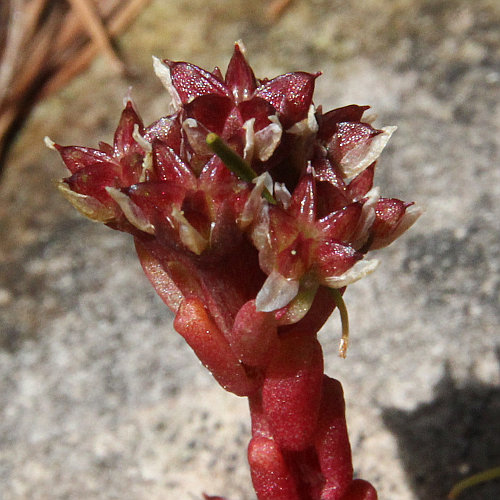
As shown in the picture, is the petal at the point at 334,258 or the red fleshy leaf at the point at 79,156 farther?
the red fleshy leaf at the point at 79,156

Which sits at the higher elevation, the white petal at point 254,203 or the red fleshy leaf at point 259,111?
the red fleshy leaf at point 259,111

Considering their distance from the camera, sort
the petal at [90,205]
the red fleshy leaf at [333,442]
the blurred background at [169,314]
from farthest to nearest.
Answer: the blurred background at [169,314] → the red fleshy leaf at [333,442] → the petal at [90,205]

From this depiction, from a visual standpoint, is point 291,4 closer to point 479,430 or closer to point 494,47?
point 494,47

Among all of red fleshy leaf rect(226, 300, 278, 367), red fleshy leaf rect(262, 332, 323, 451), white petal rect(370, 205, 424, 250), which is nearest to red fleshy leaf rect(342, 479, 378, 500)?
red fleshy leaf rect(262, 332, 323, 451)

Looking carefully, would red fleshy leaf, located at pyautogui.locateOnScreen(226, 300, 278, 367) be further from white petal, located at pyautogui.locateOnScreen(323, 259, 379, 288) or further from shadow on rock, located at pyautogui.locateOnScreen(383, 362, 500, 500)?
shadow on rock, located at pyautogui.locateOnScreen(383, 362, 500, 500)

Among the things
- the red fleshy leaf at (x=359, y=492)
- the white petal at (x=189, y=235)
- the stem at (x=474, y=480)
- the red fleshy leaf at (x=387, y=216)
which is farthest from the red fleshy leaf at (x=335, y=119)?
the stem at (x=474, y=480)

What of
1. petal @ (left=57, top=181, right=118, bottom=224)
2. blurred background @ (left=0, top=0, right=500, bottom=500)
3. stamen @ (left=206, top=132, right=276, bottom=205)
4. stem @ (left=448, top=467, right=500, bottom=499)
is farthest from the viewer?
blurred background @ (left=0, top=0, right=500, bottom=500)

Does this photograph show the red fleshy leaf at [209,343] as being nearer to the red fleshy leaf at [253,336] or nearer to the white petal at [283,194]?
the red fleshy leaf at [253,336]

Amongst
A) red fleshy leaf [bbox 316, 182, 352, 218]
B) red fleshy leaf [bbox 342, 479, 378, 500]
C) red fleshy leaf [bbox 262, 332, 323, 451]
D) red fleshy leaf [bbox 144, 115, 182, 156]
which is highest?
red fleshy leaf [bbox 144, 115, 182, 156]
